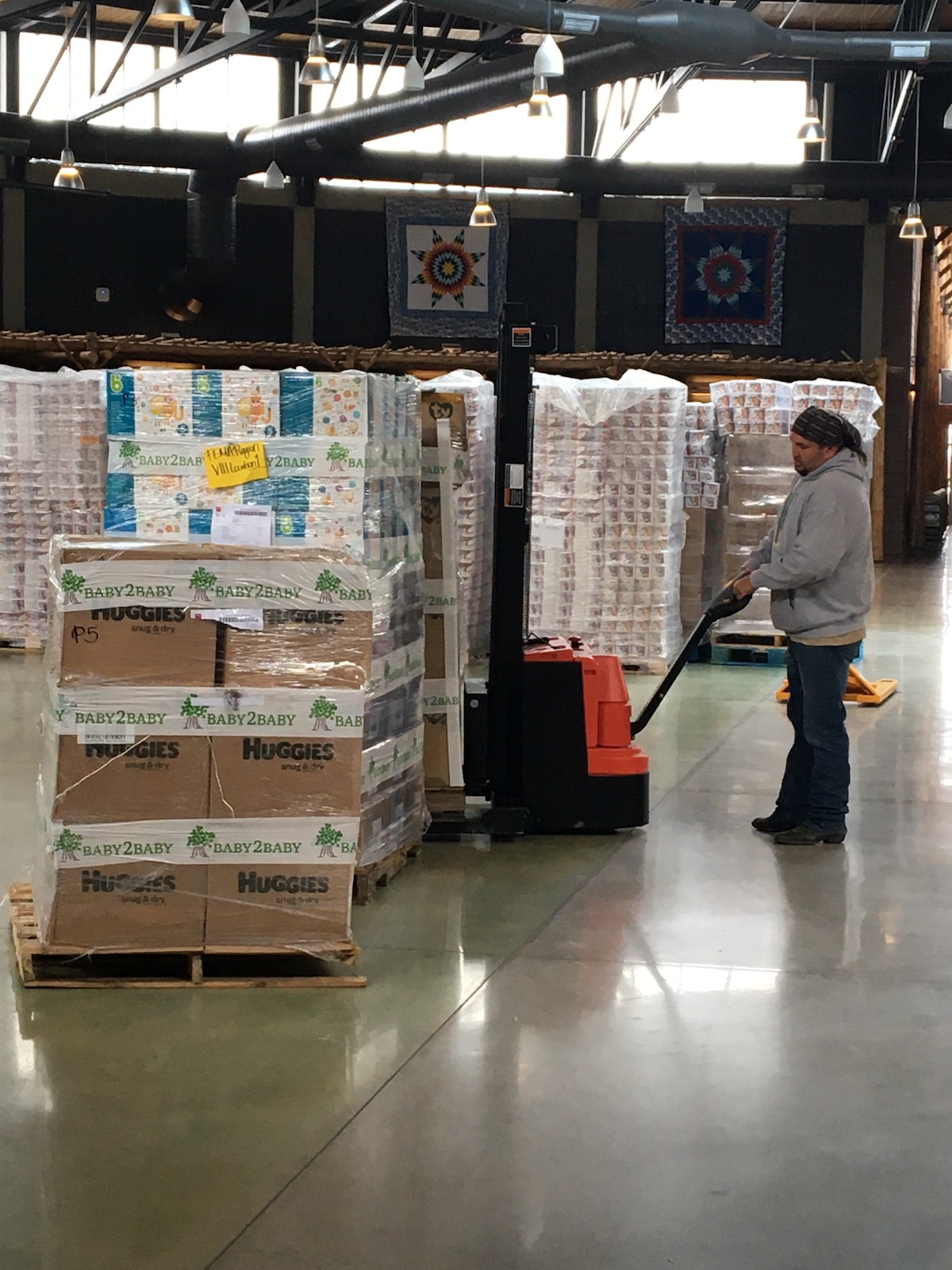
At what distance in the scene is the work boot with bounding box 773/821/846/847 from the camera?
6812 mm

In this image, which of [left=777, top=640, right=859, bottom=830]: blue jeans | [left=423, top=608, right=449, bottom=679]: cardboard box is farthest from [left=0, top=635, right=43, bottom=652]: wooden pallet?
[left=777, top=640, right=859, bottom=830]: blue jeans

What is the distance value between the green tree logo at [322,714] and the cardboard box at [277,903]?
0.43 metres

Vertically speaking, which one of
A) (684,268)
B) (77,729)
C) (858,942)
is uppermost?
(684,268)

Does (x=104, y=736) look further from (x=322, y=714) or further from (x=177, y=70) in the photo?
(x=177, y=70)

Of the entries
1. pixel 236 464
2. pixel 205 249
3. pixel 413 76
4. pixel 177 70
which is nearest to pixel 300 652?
pixel 236 464

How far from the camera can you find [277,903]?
16.0ft

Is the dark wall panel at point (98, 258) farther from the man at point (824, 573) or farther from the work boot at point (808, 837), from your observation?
the work boot at point (808, 837)

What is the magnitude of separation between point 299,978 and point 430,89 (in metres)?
15.3

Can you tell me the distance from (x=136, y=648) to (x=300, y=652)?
51 cm

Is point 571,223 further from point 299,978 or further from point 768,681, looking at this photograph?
point 299,978

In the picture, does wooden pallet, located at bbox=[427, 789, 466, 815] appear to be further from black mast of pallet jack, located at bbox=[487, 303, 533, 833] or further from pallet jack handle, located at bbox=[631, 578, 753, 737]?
pallet jack handle, located at bbox=[631, 578, 753, 737]

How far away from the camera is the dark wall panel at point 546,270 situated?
25.1m

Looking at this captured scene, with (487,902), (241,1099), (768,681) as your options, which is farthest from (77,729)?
(768,681)

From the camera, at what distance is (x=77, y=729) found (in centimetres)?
476
